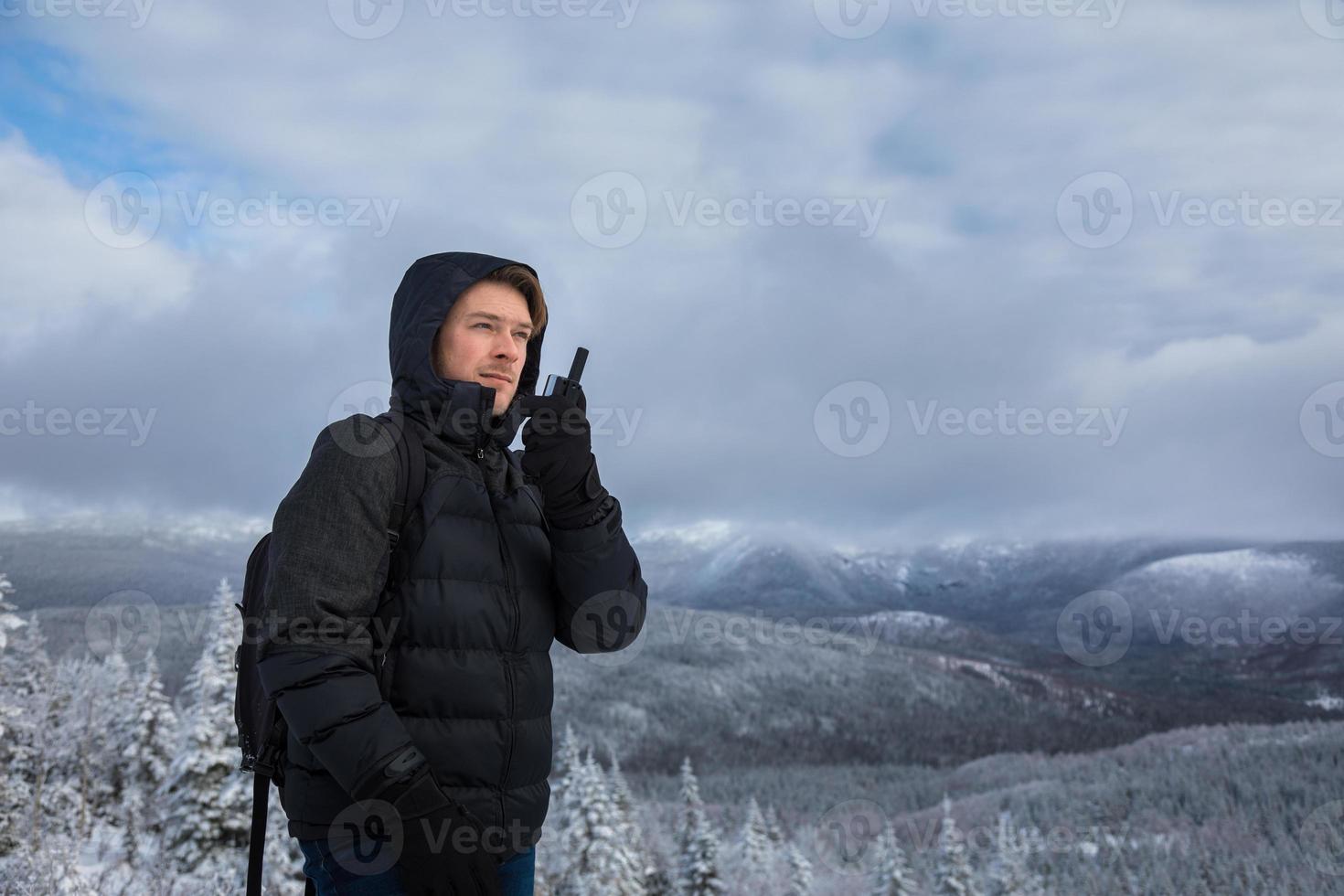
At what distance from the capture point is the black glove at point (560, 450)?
3107mm

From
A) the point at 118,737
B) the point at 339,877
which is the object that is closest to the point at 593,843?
the point at 118,737

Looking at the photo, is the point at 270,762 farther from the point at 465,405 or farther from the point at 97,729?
the point at 97,729

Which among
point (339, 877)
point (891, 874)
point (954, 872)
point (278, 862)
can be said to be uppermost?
point (339, 877)

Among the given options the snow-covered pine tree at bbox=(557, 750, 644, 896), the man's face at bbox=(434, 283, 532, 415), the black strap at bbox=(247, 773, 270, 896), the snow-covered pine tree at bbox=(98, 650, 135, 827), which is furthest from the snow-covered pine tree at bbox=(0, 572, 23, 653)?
the man's face at bbox=(434, 283, 532, 415)

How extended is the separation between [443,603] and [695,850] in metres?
38.9

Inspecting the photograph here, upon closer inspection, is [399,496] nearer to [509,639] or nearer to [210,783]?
[509,639]

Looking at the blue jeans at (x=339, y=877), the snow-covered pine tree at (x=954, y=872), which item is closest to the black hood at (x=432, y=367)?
Answer: the blue jeans at (x=339, y=877)

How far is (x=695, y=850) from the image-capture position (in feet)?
123

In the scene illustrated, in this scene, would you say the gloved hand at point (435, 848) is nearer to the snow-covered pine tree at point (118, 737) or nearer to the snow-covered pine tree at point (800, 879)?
the snow-covered pine tree at point (118, 737)

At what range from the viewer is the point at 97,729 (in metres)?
31.7

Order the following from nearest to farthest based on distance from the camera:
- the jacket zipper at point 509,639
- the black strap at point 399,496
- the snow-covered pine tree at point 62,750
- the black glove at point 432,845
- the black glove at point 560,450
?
the black glove at point 432,845, the black strap at point 399,496, the jacket zipper at point 509,639, the black glove at point 560,450, the snow-covered pine tree at point 62,750

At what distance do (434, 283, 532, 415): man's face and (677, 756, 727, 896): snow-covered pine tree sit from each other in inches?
1357

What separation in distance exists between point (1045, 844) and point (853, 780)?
59258 millimetres

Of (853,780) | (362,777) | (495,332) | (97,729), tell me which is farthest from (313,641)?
(853,780)
